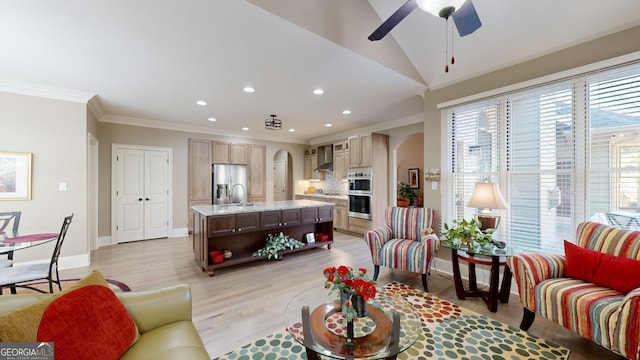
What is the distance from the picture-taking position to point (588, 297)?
67.9 inches

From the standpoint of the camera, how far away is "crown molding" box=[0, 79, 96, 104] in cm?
333

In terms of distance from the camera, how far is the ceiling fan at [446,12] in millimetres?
1638

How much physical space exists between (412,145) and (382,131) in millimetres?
3538

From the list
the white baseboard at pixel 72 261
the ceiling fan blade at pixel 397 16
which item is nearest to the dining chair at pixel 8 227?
the white baseboard at pixel 72 261

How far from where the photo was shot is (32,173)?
346cm

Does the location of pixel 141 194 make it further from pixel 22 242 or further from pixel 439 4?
pixel 439 4

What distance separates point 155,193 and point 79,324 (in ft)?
17.0

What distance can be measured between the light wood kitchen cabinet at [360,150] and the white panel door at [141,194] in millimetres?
4286

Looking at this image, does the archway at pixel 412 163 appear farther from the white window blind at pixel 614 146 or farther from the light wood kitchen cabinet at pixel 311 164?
the white window blind at pixel 614 146

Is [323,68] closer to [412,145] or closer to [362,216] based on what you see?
[362,216]

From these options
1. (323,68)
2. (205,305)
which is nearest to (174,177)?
(205,305)

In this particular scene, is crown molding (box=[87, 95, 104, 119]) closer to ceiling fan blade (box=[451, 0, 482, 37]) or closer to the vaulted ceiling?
the vaulted ceiling

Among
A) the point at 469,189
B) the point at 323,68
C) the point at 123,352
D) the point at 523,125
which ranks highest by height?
the point at 323,68

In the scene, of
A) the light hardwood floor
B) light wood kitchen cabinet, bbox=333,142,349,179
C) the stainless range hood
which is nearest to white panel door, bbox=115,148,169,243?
the light hardwood floor
